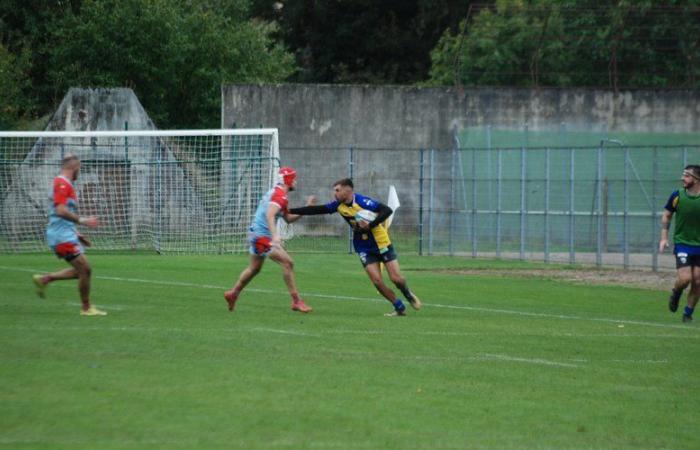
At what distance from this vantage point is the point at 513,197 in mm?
33438

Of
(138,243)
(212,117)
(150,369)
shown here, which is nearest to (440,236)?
(138,243)

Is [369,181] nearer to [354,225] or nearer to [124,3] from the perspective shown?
[124,3]

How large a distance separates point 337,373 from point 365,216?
5845mm

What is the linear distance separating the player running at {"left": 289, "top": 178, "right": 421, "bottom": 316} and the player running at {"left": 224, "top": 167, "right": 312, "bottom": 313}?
0.95ft

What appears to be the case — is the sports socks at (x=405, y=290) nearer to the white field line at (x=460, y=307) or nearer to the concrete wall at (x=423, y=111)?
the white field line at (x=460, y=307)

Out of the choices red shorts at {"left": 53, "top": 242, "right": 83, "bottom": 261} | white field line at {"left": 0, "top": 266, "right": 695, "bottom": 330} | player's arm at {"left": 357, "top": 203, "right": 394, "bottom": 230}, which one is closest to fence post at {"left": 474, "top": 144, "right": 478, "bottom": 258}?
white field line at {"left": 0, "top": 266, "right": 695, "bottom": 330}

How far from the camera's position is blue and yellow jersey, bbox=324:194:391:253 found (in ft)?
55.7

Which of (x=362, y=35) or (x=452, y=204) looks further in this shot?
(x=362, y=35)

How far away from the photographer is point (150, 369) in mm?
11078

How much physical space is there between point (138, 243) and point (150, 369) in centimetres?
2212

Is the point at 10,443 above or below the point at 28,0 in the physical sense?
below

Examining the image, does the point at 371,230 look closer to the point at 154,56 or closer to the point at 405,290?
the point at 405,290

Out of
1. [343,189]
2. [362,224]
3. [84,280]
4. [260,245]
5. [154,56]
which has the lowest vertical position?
[84,280]

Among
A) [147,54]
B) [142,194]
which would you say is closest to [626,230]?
[142,194]
